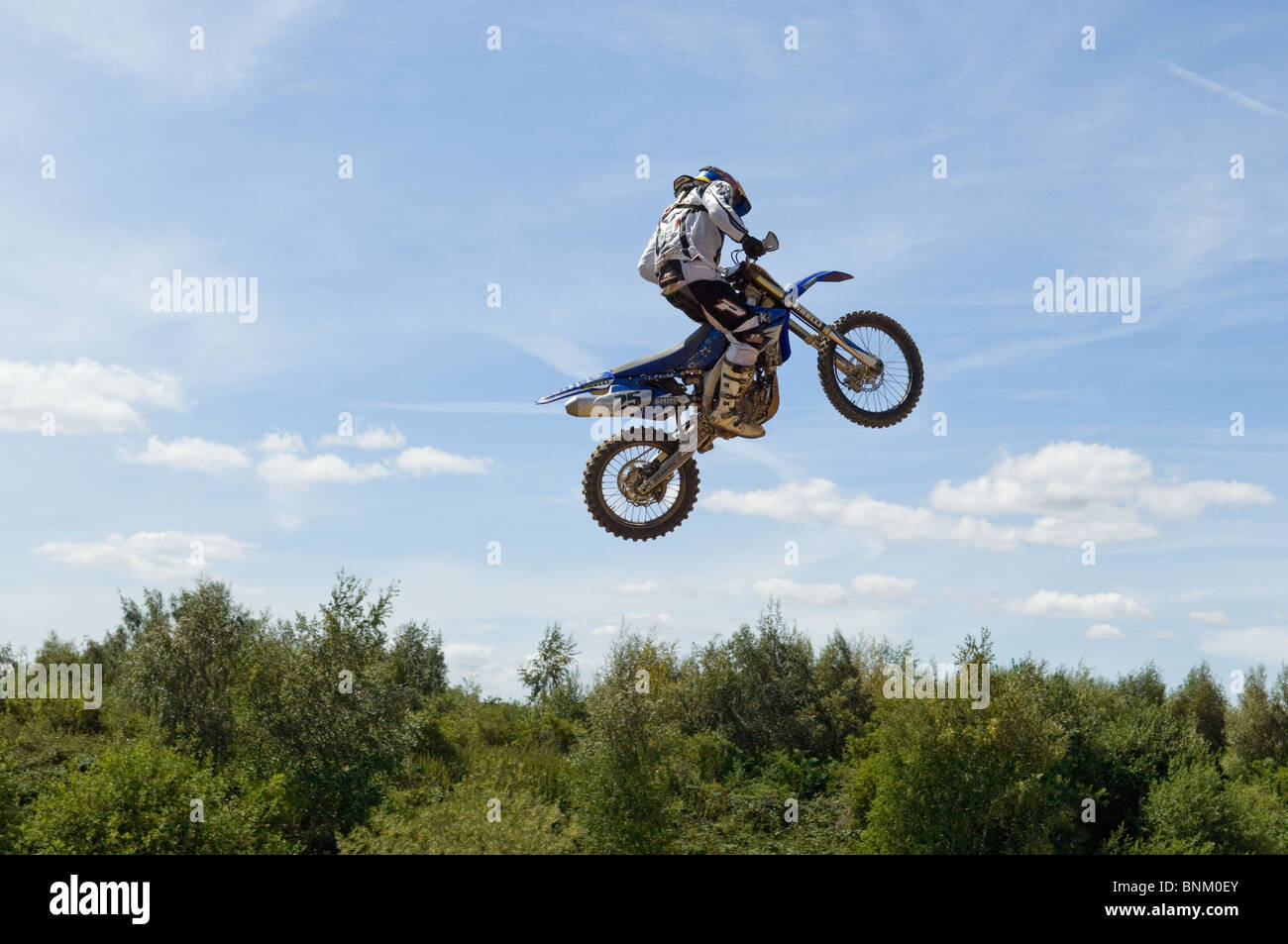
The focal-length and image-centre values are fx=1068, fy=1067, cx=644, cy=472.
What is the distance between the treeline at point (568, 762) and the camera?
138 ft

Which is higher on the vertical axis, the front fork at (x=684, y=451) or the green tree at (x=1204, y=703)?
the front fork at (x=684, y=451)

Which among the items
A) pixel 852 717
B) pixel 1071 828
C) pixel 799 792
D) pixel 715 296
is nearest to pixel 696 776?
pixel 799 792

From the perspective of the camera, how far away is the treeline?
42.1 metres

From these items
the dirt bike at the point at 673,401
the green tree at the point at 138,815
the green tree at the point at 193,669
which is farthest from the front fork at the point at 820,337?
the green tree at the point at 193,669

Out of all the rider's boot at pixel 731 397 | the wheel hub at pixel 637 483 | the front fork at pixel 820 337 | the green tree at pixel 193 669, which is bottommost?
the green tree at pixel 193 669

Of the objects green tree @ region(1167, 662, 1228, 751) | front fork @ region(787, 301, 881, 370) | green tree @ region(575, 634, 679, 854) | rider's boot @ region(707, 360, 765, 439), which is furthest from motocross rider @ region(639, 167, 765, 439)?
green tree @ region(1167, 662, 1228, 751)

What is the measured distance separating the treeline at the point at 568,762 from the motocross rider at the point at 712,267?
31.2 meters

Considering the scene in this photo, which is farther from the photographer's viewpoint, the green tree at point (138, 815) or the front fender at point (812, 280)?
the green tree at point (138, 815)

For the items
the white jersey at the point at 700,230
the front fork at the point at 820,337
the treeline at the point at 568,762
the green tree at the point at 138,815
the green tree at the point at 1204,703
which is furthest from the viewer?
the green tree at the point at 1204,703

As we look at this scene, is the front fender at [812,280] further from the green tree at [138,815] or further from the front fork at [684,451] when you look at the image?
the green tree at [138,815]

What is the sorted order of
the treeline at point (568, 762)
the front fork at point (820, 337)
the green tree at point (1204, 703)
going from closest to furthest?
the front fork at point (820, 337) < the treeline at point (568, 762) < the green tree at point (1204, 703)

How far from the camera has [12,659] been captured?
74.1 metres
